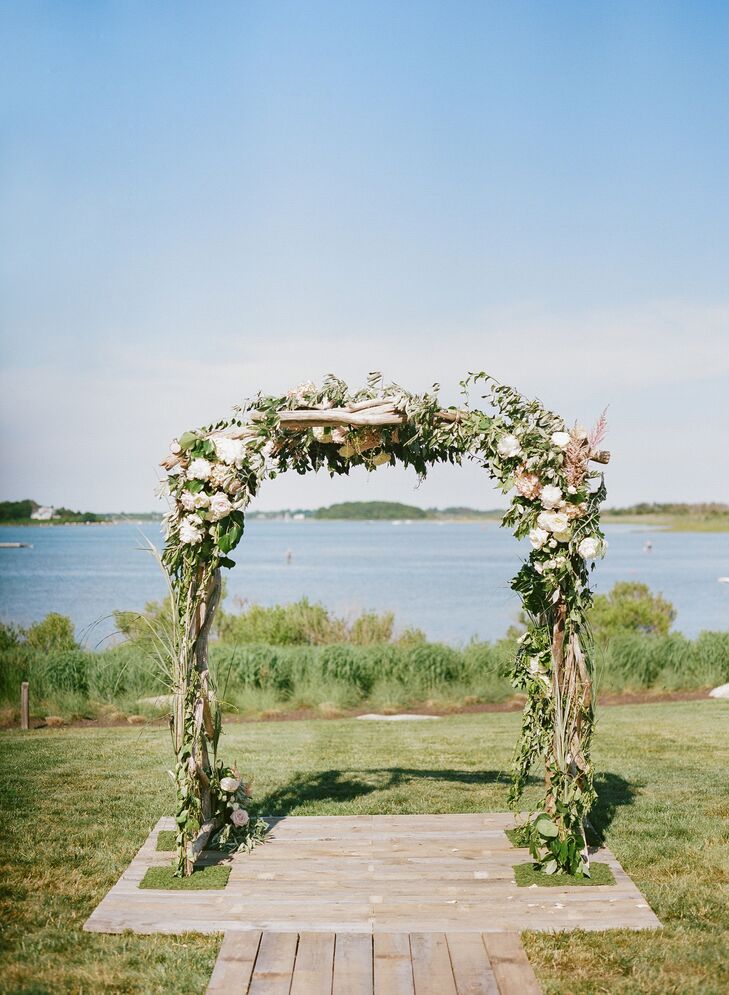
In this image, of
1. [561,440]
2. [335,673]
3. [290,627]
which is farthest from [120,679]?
[561,440]

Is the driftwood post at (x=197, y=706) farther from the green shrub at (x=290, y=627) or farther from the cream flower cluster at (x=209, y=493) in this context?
the green shrub at (x=290, y=627)

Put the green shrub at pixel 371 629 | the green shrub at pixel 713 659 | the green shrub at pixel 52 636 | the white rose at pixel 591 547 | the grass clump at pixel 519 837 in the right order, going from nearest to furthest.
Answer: the white rose at pixel 591 547, the grass clump at pixel 519 837, the green shrub at pixel 713 659, the green shrub at pixel 52 636, the green shrub at pixel 371 629

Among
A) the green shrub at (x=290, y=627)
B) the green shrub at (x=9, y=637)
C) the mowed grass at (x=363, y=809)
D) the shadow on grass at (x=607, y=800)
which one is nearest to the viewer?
the mowed grass at (x=363, y=809)

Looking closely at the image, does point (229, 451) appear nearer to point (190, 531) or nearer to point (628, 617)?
point (190, 531)

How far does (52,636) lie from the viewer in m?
14.3

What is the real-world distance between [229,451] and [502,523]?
61.4 inches

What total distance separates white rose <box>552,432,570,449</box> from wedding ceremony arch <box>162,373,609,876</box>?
0.01m

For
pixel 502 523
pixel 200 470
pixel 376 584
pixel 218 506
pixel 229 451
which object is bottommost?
pixel 376 584

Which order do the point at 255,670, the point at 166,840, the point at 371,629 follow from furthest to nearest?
the point at 371,629 < the point at 255,670 < the point at 166,840

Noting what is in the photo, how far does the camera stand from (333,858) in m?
5.21

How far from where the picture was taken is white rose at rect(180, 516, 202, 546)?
4.87 m

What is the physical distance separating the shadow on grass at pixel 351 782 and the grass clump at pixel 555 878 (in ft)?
6.67

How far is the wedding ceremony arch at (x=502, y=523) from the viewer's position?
4.88 meters

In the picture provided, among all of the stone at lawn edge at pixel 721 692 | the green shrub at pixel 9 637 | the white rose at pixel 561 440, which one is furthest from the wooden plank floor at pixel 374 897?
the green shrub at pixel 9 637
